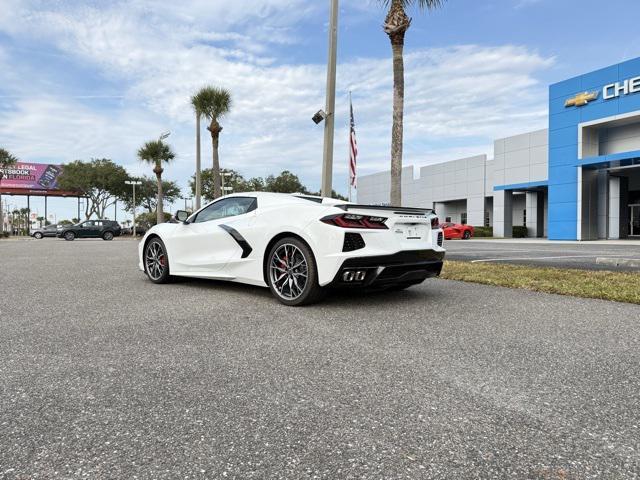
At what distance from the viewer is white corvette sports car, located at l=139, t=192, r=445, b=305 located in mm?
4773

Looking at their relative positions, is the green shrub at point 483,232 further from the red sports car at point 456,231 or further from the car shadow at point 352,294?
the car shadow at point 352,294

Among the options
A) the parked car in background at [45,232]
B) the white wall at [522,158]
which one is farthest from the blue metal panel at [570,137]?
the parked car in background at [45,232]

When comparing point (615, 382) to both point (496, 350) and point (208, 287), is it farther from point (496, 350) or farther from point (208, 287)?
point (208, 287)

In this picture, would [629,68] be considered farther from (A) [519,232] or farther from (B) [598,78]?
(A) [519,232]

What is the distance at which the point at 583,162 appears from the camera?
90.6 feet

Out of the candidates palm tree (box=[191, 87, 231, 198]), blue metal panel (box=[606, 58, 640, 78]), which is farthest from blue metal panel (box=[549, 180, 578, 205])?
palm tree (box=[191, 87, 231, 198])

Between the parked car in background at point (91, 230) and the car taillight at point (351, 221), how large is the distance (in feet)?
116

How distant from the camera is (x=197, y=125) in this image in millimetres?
26844

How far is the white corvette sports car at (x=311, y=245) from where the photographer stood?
188 inches

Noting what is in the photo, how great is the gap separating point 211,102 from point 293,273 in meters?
24.0

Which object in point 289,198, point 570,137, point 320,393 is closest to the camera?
point 320,393

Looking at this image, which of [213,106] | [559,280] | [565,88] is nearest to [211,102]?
[213,106]

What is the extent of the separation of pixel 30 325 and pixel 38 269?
5760mm

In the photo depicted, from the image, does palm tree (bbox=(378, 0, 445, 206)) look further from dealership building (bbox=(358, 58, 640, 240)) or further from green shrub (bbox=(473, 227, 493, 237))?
green shrub (bbox=(473, 227, 493, 237))
